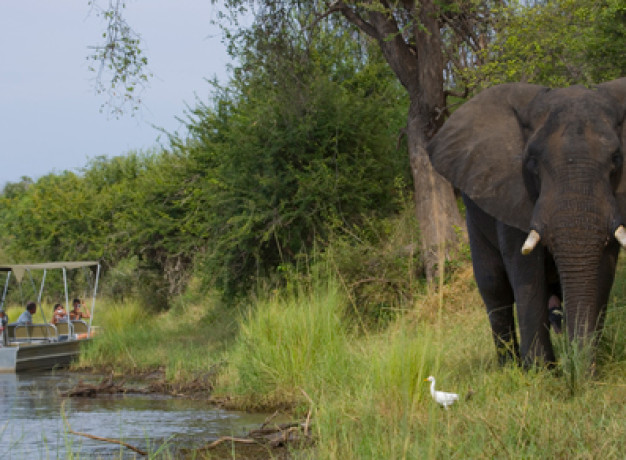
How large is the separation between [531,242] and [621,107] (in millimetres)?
1371

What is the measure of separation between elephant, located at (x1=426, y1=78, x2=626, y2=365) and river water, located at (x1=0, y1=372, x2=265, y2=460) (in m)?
2.65

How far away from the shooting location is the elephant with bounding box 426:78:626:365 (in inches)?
260

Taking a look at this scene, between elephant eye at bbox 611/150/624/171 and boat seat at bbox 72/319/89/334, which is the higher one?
elephant eye at bbox 611/150/624/171

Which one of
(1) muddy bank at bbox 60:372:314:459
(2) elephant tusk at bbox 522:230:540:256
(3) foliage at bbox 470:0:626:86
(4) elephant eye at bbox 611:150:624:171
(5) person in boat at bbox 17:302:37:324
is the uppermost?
(3) foliage at bbox 470:0:626:86

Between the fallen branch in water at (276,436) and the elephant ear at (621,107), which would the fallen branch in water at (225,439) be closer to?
the fallen branch in water at (276,436)

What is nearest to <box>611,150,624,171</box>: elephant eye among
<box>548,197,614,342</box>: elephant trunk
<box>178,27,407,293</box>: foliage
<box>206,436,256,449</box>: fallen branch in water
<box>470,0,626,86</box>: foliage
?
<box>548,197,614,342</box>: elephant trunk

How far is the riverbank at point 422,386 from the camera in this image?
5.28 metres

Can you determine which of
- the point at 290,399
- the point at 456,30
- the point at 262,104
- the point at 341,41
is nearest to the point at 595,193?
the point at 290,399

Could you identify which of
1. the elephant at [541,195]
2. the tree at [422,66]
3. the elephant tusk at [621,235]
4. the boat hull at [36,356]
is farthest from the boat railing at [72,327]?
the elephant tusk at [621,235]

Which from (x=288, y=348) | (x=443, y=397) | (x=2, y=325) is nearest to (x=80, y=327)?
(x=2, y=325)

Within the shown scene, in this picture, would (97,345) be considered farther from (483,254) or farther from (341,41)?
(483,254)

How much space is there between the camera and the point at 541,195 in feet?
22.5

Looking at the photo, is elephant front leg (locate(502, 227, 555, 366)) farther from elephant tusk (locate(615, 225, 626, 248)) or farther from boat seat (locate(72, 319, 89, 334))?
boat seat (locate(72, 319, 89, 334))

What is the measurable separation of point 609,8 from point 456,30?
434cm
